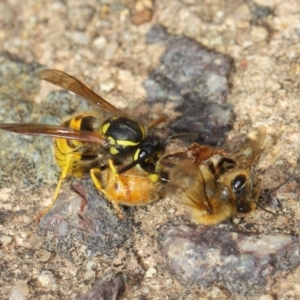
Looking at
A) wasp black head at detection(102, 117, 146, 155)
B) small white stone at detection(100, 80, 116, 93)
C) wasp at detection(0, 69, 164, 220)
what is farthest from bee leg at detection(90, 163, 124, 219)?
small white stone at detection(100, 80, 116, 93)

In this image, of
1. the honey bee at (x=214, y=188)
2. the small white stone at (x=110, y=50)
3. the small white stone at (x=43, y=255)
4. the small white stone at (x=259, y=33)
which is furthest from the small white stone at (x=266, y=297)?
the small white stone at (x=110, y=50)

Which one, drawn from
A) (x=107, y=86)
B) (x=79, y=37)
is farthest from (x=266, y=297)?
(x=79, y=37)

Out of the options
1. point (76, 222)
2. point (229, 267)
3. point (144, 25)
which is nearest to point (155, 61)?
point (144, 25)

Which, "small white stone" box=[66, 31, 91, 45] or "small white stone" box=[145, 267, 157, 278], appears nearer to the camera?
"small white stone" box=[145, 267, 157, 278]

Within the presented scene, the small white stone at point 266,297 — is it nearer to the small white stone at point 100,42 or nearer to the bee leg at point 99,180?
the bee leg at point 99,180

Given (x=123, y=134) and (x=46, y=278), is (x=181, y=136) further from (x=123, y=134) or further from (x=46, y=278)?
(x=46, y=278)

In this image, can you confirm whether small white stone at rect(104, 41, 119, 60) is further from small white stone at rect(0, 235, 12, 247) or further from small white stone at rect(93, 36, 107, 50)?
small white stone at rect(0, 235, 12, 247)

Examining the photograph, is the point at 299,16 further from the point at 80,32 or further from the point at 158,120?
the point at 80,32
